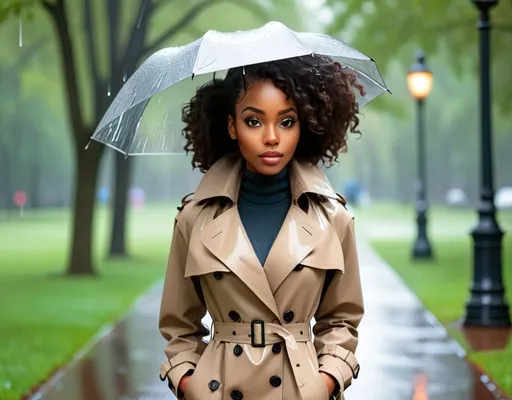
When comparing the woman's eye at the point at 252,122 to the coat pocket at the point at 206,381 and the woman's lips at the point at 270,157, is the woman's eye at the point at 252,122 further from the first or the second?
the coat pocket at the point at 206,381

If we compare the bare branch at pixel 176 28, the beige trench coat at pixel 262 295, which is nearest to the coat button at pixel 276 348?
the beige trench coat at pixel 262 295

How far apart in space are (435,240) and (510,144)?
15.8 feet

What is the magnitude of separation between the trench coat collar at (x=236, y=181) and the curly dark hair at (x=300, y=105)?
0.40 feet

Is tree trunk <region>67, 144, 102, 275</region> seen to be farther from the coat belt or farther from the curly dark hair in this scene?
the coat belt

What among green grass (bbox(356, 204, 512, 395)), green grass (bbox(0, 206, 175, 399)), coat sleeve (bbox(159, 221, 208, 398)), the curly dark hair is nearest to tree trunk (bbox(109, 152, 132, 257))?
green grass (bbox(0, 206, 175, 399))

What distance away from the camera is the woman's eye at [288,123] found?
3822 mm

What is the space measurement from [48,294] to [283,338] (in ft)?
49.4

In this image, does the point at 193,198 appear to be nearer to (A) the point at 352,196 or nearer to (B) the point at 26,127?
(B) the point at 26,127

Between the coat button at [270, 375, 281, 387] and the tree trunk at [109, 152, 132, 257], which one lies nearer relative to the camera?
the coat button at [270, 375, 281, 387]

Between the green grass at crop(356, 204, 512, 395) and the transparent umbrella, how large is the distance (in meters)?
5.05

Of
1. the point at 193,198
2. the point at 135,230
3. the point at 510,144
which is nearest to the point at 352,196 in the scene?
the point at 135,230

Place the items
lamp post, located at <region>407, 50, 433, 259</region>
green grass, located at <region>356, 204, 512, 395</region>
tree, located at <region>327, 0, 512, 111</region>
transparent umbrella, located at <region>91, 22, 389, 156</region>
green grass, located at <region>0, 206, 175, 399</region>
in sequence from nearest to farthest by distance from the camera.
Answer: transparent umbrella, located at <region>91, 22, 389, 156</region> → green grass, located at <region>356, 204, 512, 395</region> → green grass, located at <region>0, 206, 175, 399</region> → tree, located at <region>327, 0, 512, 111</region> → lamp post, located at <region>407, 50, 433, 259</region>

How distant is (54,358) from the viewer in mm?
11086

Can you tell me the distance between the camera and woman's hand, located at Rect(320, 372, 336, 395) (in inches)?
148
